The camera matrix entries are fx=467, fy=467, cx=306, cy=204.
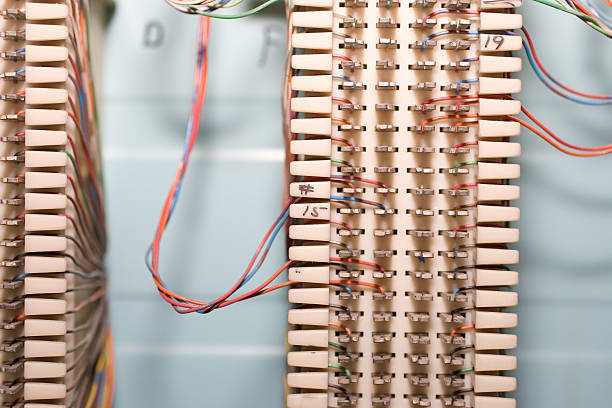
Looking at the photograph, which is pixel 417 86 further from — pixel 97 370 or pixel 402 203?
pixel 97 370

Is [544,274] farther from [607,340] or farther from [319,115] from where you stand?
[319,115]

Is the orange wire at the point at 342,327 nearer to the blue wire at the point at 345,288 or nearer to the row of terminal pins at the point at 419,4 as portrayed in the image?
the blue wire at the point at 345,288

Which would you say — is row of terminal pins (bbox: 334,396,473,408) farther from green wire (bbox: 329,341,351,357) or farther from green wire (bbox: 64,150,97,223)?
green wire (bbox: 64,150,97,223)

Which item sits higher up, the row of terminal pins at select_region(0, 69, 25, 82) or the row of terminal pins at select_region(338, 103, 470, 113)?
the row of terminal pins at select_region(0, 69, 25, 82)

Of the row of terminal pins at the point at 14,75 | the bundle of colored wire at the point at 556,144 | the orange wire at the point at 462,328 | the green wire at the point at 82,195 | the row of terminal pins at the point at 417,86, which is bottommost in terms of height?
the orange wire at the point at 462,328

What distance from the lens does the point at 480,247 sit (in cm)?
81

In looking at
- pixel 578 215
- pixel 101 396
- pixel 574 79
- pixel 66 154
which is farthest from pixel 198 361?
pixel 574 79

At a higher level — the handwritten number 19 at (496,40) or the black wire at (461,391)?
the handwritten number 19 at (496,40)

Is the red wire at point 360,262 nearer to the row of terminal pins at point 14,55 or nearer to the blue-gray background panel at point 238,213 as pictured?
the blue-gray background panel at point 238,213

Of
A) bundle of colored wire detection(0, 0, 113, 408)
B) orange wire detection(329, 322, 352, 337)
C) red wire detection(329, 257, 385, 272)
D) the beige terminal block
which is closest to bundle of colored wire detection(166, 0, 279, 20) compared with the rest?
the beige terminal block

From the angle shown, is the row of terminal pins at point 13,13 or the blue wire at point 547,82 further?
the blue wire at point 547,82

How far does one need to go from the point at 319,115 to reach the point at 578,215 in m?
0.59

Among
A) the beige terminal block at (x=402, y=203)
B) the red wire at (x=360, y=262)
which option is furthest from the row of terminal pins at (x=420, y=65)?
the red wire at (x=360, y=262)

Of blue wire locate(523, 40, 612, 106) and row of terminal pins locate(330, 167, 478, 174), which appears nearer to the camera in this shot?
row of terminal pins locate(330, 167, 478, 174)
